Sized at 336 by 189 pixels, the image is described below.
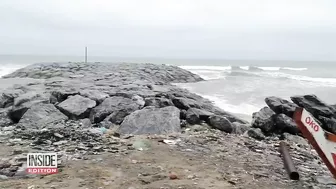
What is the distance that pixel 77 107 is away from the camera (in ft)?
24.1

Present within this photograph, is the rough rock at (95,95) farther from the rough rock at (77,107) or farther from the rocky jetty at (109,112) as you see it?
the rough rock at (77,107)

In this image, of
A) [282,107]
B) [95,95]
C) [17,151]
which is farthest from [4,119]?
[282,107]

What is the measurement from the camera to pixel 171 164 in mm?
4441

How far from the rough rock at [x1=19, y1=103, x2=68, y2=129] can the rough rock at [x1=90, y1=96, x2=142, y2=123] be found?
60cm

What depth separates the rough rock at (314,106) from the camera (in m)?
7.89

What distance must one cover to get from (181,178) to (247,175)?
83cm

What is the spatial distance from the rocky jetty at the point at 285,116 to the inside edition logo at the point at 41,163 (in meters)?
3.90

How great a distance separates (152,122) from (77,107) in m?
1.99

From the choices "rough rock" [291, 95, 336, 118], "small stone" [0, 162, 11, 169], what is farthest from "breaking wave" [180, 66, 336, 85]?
"small stone" [0, 162, 11, 169]

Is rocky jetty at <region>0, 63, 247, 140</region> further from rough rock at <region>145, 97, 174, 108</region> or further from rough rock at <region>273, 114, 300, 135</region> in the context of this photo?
rough rock at <region>273, 114, 300, 135</region>

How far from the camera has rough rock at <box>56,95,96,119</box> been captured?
7.09 m

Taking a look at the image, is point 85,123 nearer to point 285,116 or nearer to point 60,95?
point 60,95

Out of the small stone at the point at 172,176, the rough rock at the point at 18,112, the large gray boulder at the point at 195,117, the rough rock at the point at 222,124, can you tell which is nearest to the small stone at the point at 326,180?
the small stone at the point at 172,176

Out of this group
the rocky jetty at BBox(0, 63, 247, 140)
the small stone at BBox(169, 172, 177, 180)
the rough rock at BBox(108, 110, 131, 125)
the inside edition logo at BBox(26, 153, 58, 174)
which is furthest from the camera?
the rough rock at BBox(108, 110, 131, 125)
